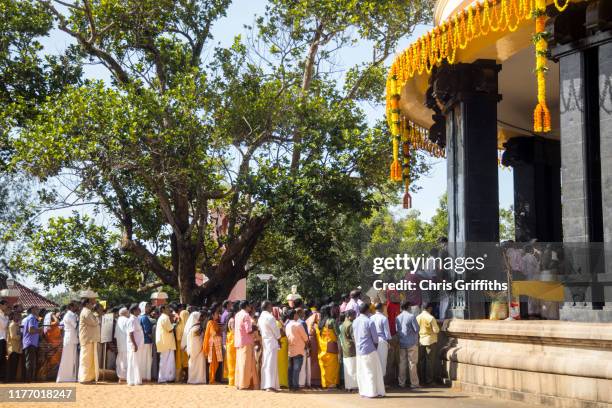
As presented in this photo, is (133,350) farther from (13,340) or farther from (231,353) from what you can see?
(13,340)

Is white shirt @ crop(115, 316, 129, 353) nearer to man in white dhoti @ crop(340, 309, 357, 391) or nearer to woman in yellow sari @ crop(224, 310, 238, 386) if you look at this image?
woman in yellow sari @ crop(224, 310, 238, 386)

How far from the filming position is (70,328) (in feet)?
48.3

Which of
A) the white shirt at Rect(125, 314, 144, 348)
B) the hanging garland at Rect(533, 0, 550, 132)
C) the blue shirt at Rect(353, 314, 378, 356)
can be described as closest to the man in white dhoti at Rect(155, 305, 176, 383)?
the white shirt at Rect(125, 314, 144, 348)

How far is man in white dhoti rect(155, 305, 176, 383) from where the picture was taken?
47.2ft

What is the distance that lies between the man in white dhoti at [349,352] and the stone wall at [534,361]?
5.09 feet

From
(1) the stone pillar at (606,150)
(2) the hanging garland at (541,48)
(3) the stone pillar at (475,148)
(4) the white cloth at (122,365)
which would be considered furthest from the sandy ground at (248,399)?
(2) the hanging garland at (541,48)

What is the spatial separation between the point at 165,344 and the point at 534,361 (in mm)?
7268

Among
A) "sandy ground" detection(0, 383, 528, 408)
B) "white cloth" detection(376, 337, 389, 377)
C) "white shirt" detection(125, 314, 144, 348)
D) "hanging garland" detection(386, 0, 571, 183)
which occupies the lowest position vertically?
"sandy ground" detection(0, 383, 528, 408)

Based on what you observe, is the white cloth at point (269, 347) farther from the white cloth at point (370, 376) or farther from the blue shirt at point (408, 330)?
the blue shirt at point (408, 330)

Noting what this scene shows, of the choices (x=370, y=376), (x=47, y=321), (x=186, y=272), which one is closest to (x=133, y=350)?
(x=47, y=321)

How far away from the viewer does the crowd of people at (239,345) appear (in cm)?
1265

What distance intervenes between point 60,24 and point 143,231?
6275mm

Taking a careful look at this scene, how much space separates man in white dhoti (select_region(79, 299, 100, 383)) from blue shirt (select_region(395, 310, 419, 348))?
18.3ft

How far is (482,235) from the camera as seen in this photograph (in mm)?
12828
